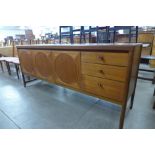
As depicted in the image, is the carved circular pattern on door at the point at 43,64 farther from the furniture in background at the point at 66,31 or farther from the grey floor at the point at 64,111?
the furniture in background at the point at 66,31

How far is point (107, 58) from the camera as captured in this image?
1159 mm

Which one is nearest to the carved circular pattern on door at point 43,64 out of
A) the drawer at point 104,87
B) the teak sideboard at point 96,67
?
the teak sideboard at point 96,67

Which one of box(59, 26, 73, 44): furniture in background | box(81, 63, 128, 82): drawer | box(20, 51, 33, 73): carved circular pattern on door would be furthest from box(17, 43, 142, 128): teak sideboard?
box(59, 26, 73, 44): furniture in background

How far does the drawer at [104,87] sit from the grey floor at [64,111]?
33cm

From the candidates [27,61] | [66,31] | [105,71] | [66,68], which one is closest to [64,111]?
[66,68]

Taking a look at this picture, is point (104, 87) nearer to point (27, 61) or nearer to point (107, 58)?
point (107, 58)

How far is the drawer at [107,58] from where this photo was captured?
3.50 ft

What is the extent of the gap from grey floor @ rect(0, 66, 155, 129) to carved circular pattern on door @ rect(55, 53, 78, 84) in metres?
0.39

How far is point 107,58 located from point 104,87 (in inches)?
11.3

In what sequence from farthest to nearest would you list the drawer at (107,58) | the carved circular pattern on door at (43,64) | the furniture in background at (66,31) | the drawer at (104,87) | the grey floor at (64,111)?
the furniture in background at (66,31)
the carved circular pattern on door at (43,64)
the grey floor at (64,111)
the drawer at (104,87)
the drawer at (107,58)

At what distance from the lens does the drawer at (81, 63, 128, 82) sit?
1118mm
